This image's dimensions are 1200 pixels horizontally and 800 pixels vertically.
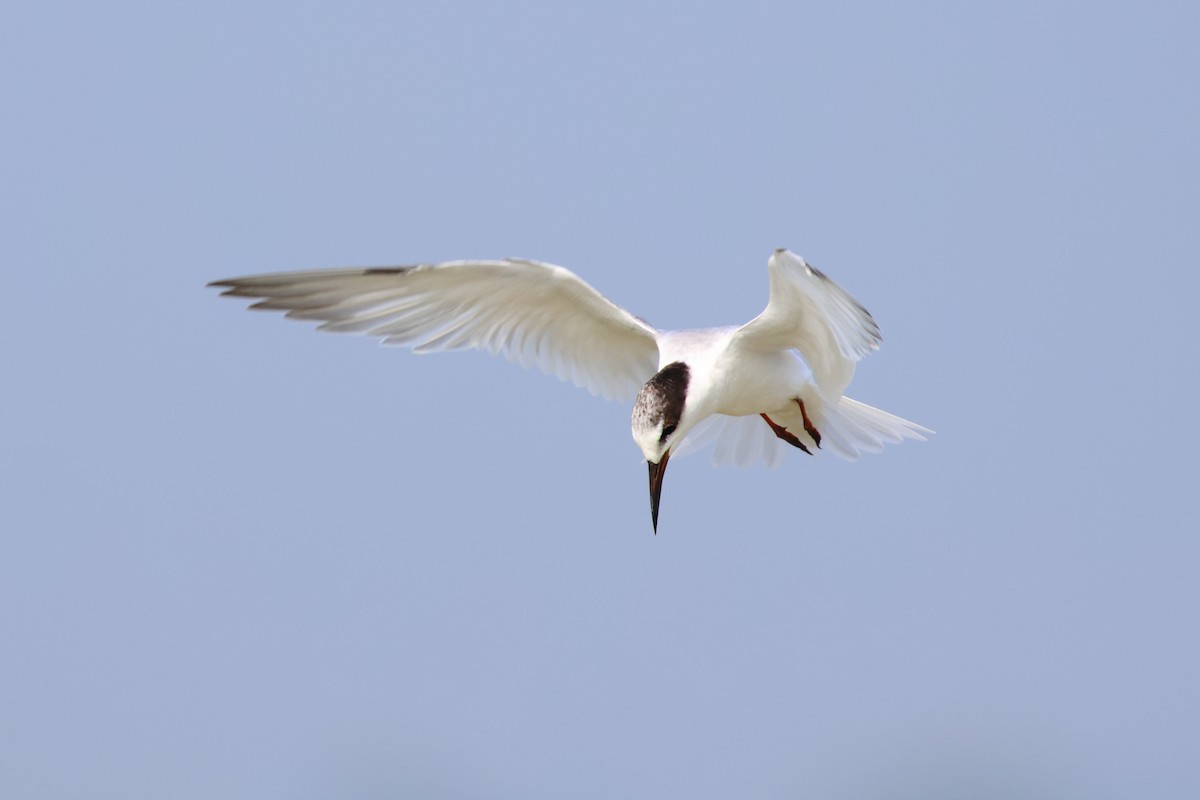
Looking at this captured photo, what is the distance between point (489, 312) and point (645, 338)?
62cm

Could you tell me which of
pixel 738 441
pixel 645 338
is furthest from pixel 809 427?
pixel 645 338

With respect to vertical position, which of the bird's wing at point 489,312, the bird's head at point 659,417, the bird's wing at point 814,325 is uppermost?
the bird's wing at point 489,312

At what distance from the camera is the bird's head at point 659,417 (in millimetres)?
5090

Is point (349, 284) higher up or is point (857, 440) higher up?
point (349, 284)

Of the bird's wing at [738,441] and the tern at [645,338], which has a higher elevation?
the tern at [645,338]

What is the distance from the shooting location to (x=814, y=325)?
198 inches

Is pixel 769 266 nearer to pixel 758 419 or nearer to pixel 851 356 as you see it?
pixel 851 356

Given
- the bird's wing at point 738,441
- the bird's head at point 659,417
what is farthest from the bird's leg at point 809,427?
the bird's head at point 659,417

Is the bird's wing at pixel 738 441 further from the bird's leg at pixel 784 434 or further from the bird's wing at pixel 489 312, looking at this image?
the bird's wing at pixel 489 312

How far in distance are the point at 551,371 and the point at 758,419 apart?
0.95 meters

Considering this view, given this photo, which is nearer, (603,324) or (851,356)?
(851,356)

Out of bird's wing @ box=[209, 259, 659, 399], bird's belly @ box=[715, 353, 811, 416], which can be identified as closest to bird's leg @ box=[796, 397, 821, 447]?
bird's belly @ box=[715, 353, 811, 416]

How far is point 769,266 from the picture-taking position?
4.69 m

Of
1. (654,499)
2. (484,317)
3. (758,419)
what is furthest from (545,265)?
(758,419)
